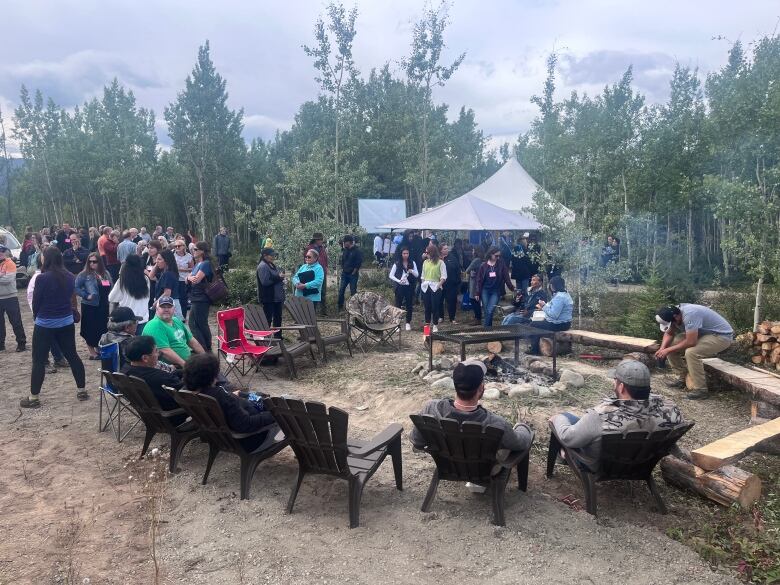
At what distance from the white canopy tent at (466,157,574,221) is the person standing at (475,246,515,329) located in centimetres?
726

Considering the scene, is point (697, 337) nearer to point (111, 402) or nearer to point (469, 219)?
point (469, 219)

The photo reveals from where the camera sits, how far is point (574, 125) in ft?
88.3

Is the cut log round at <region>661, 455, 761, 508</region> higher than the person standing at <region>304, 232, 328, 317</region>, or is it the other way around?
the person standing at <region>304, 232, 328, 317</region>

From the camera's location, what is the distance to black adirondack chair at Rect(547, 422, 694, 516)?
355 centimetres

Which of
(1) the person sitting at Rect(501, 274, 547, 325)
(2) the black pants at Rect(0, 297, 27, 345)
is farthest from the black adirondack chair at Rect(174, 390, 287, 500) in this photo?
(2) the black pants at Rect(0, 297, 27, 345)

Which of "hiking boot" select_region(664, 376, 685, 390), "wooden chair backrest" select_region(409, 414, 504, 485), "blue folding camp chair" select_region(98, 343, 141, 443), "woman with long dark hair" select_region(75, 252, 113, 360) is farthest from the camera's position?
"hiking boot" select_region(664, 376, 685, 390)

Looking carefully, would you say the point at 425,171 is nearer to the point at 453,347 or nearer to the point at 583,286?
the point at 583,286

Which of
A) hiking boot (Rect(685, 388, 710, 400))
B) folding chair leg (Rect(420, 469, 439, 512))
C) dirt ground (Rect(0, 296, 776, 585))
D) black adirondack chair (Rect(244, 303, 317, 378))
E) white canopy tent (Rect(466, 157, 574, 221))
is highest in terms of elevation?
white canopy tent (Rect(466, 157, 574, 221))

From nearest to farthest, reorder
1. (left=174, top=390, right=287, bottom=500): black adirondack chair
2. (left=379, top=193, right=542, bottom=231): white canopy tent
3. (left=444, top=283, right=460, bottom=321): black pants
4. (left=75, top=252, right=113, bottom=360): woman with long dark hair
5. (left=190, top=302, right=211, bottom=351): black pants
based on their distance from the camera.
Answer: (left=174, top=390, right=287, bottom=500): black adirondack chair → (left=75, top=252, right=113, bottom=360): woman with long dark hair → (left=190, top=302, right=211, bottom=351): black pants → (left=444, top=283, right=460, bottom=321): black pants → (left=379, top=193, right=542, bottom=231): white canopy tent

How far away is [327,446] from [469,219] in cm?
880

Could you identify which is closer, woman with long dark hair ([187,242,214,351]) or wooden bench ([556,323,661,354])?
woman with long dark hair ([187,242,214,351])

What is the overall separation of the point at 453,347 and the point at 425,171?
1509 centimetres

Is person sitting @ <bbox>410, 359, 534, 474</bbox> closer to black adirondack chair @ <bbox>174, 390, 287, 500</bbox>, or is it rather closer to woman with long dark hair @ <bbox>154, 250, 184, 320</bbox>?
black adirondack chair @ <bbox>174, 390, 287, 500</bbox>

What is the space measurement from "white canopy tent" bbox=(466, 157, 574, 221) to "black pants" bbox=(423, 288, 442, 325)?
24.9 feet
